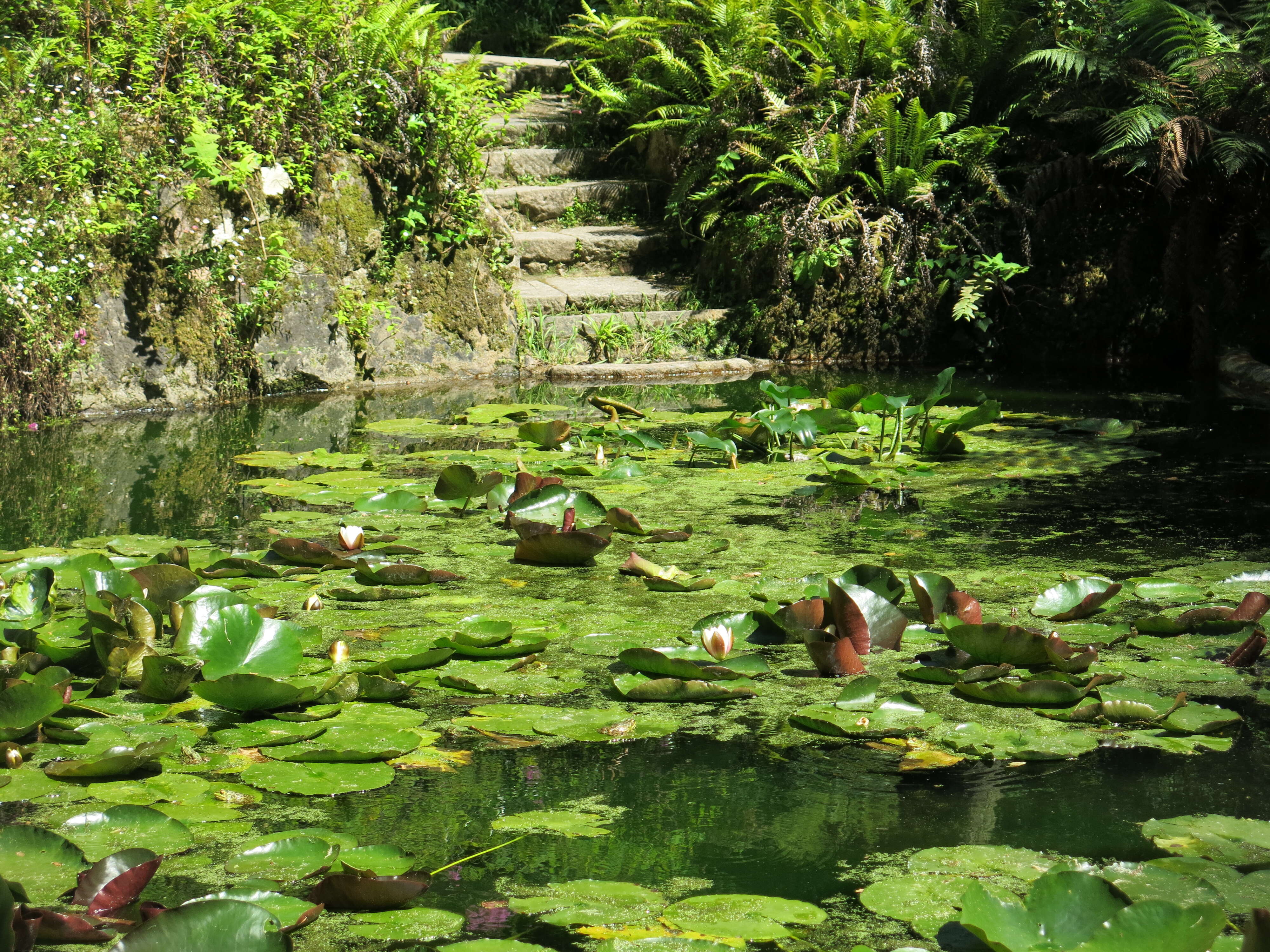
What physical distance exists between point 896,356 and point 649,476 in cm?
377

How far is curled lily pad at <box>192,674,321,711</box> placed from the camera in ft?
5.07

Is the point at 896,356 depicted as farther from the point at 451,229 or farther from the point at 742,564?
the point at 742,564

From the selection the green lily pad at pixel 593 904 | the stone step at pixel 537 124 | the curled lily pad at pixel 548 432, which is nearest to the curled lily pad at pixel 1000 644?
the green lily pad at pixel 593 904

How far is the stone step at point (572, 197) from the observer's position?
25.1 ft

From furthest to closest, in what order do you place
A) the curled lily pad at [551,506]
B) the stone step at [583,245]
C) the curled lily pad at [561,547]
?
the stone step at [583,245] < the curled lily pad at [551,506] < the curled lily pad at [561,547]

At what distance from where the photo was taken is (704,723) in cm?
162

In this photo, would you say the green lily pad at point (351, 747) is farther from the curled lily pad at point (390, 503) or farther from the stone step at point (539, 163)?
the stone step at point (539, 163)

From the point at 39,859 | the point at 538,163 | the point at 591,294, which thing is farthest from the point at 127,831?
the point at 538,163

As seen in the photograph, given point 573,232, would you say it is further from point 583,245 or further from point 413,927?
point 413,927

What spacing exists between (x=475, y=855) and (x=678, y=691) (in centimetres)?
55

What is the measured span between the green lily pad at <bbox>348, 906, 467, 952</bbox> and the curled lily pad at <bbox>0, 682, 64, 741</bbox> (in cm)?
67

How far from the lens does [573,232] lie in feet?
25.2

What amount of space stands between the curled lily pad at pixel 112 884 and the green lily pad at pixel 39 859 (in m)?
0.05

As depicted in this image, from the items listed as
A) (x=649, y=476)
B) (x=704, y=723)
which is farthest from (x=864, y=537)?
(x=704, y=723)
